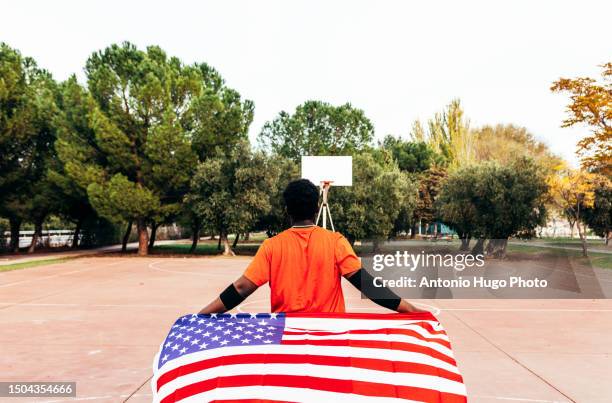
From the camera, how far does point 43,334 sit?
8.83 meters

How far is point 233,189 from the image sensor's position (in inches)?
1243

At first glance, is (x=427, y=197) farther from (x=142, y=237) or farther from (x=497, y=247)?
(x=142, y=237)

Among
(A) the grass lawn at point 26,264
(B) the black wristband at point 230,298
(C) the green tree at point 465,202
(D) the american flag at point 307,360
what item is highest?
(C) the green tree at point 465,202

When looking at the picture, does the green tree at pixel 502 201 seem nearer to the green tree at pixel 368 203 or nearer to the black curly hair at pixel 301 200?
the green tree at pixel 368 203

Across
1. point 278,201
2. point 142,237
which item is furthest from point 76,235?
point 278,201

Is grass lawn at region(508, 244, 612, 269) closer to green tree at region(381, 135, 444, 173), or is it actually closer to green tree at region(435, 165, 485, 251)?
green tree at region(435, 165, 485, 251)

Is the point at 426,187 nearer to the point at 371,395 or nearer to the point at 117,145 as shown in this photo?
the point at 117,145

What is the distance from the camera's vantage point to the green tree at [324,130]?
165 ft

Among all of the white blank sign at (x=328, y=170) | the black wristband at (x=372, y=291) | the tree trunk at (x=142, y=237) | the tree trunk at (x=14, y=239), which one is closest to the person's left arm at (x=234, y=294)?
the black wristband at (x=372, y=291)

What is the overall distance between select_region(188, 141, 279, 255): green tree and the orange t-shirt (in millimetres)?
27233

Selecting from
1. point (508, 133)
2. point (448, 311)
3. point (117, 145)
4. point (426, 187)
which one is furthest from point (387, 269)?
point (508, 133)

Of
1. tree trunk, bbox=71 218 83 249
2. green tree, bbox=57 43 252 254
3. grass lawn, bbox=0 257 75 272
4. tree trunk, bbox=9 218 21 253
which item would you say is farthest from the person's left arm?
tree trunk, bbox=71 218 83 249

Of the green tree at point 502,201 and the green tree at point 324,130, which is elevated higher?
the green tree at point 324,130

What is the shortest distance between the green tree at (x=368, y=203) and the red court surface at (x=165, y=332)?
17820mm
